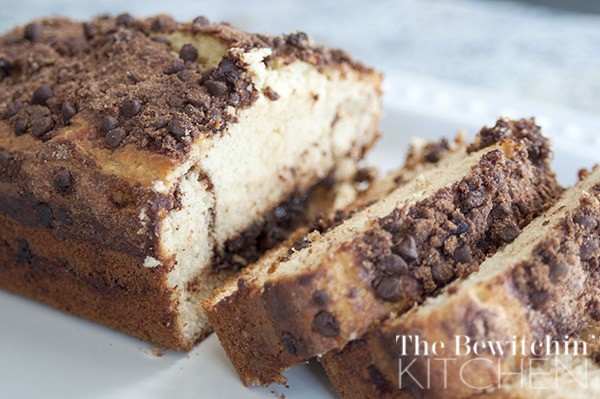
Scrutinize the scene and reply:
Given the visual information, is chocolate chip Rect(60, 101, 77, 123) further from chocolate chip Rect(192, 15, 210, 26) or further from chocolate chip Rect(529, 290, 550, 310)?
chocolate chip Rect(529, 290, 550, 310)

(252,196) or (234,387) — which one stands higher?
(252,196)

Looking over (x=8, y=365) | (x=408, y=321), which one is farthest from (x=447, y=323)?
(x=8, y=365)

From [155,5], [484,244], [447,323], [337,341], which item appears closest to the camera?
[447,323]

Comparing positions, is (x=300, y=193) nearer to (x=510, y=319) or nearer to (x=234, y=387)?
(x=234, y=387)

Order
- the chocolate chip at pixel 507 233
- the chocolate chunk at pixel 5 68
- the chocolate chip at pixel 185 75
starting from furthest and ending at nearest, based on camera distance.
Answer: the chocolate chunk at pixel 5 68 → the chocolate chip at pixel 185 75 → the chocolate chip at pixel 507 233

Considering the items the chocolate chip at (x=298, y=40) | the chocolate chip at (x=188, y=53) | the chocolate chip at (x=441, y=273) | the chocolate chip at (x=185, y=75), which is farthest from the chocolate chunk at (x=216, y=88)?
the chocolate chip at (x=441, y=273)

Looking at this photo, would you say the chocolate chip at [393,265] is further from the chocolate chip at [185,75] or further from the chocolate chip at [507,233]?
the chocolate chip at [185,75]
